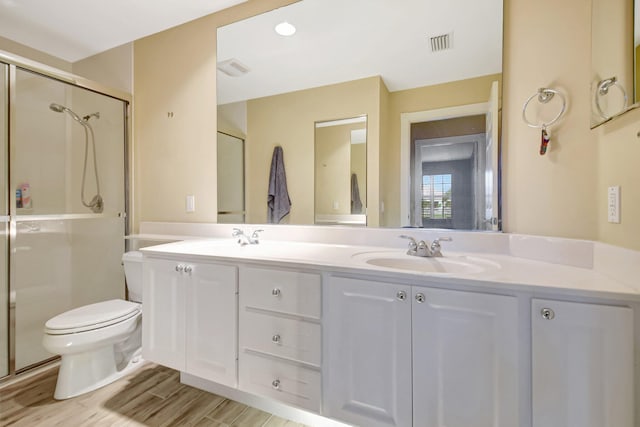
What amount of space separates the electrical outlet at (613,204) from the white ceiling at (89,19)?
217 cm

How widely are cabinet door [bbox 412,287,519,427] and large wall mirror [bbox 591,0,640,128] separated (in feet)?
2.31

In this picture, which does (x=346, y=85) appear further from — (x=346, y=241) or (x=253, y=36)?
(x=346, y=241)

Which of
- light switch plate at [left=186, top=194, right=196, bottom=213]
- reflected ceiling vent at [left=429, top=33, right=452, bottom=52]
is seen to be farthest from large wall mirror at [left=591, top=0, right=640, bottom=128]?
light switch plate at [left=186, top=194, right=196, bottom=213]

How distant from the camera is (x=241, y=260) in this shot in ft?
4.12

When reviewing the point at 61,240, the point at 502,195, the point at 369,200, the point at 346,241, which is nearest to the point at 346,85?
the point at 369,200

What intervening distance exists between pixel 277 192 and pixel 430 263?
102 cm

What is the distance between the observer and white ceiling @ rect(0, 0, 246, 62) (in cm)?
184

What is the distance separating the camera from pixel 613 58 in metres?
0.93

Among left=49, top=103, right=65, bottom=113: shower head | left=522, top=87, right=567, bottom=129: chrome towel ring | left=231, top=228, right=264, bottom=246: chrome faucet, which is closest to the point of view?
left=522, top=87, right=567, bottom=129: chrome towel ring

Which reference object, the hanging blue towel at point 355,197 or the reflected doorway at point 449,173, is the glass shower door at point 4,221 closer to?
the hanging blue towel at point 355,197

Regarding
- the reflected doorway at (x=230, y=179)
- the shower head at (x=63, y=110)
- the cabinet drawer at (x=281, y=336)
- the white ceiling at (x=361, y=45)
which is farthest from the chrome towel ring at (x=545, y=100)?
the shower head at (x=63, y=110)

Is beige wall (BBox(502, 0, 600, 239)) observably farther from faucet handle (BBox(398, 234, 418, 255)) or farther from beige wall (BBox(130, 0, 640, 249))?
faucet handle (BBox(398, 234, 418, 255))

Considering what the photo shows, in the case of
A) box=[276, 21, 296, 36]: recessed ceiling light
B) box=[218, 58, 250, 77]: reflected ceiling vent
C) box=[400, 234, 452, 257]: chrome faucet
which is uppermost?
box=[276, 21, 296, 36]: recessed ceiling light

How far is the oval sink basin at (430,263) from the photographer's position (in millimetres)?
1179
